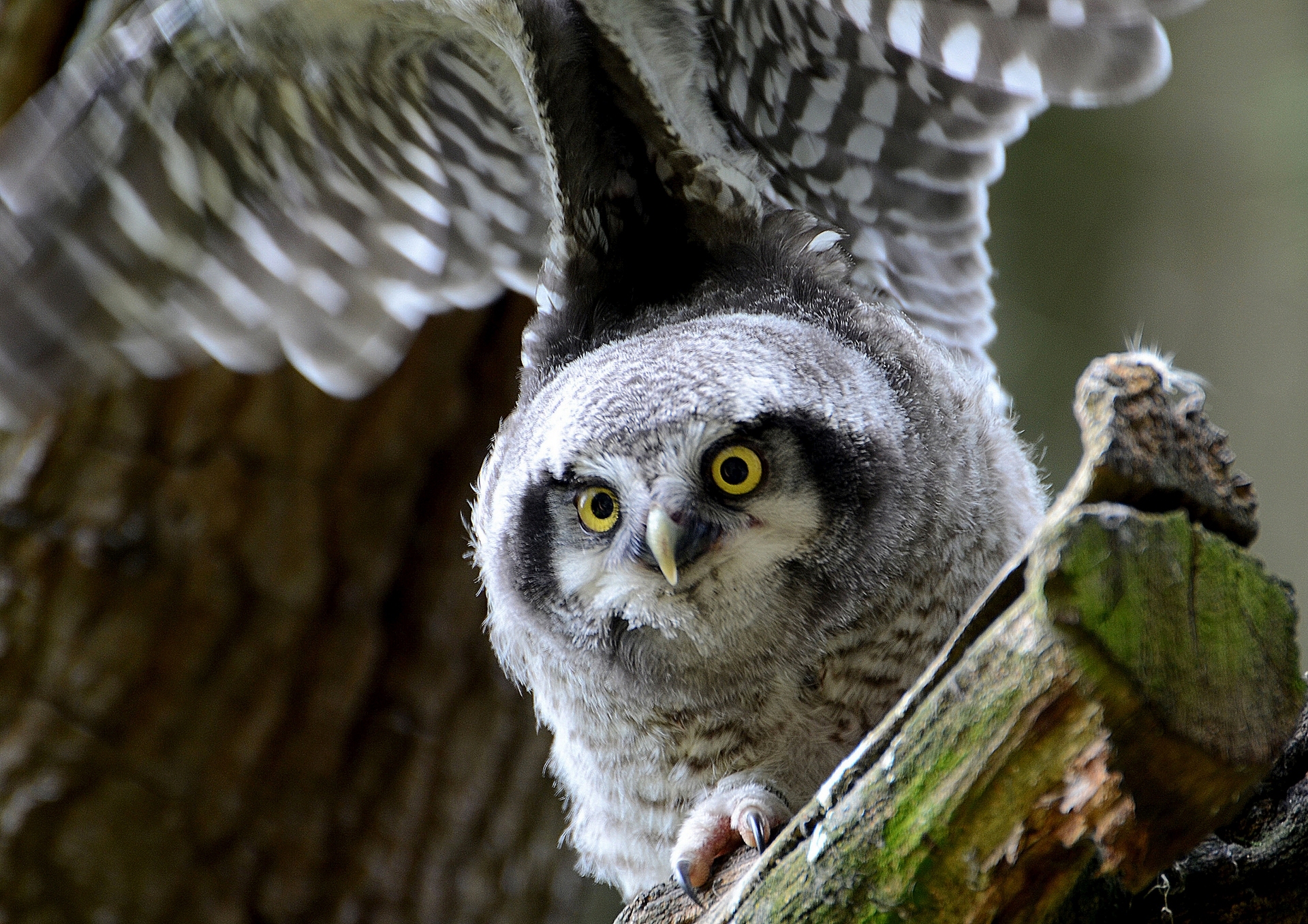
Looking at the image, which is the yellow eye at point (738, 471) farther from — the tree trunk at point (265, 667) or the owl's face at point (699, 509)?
the tree trunk at point (265, 667)

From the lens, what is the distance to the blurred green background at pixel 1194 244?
511cm

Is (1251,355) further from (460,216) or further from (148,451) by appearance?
(148,451)

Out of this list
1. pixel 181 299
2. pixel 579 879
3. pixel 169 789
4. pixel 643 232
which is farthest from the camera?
pixel 579 879

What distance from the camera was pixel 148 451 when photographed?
282 centimetres

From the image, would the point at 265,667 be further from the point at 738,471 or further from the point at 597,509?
the point at 738,471

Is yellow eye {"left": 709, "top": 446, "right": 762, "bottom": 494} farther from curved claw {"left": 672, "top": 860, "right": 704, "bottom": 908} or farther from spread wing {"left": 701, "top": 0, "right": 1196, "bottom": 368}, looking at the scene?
spread wing {"left": 701, "top": 0, "right": 1196, "bottom": 368}

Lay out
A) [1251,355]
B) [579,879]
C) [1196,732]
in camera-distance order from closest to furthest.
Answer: [1196,732]
[579,879]
[1251,355]

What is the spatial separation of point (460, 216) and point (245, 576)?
1.13m

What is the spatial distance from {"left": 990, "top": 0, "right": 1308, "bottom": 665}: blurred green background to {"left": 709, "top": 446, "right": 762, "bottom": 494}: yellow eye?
370 cm

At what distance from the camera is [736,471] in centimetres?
184

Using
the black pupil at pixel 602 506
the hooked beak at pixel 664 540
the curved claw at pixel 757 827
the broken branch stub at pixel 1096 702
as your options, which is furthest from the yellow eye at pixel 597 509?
the broken branch stub at pixel 1096 702

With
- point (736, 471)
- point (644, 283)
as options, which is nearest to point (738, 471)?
point (736, 471)

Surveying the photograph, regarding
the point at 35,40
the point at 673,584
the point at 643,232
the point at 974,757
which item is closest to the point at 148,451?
the point at 35,40

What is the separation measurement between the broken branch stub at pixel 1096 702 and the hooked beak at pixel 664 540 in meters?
0.62
